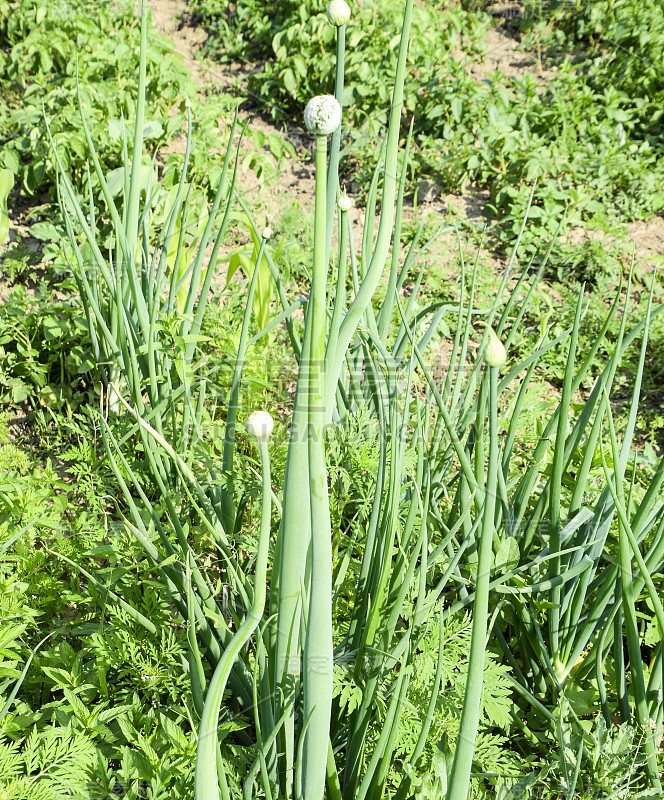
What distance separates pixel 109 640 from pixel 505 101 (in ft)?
10.8

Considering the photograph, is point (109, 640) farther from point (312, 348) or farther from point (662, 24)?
point (662, 24)

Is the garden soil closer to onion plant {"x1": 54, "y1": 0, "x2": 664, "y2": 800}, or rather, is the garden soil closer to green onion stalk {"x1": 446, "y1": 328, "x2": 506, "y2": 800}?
onion plant {"x1": 54, "y1": 0, "x2": 664, "y2": 800}

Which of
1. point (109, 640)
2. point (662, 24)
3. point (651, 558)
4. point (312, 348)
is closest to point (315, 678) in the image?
point (312, 348)

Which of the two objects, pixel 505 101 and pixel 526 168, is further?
pixel 505 101

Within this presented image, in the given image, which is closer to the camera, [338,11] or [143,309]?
[338,11]

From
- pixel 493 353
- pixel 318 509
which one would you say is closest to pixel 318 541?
pixel 318 509

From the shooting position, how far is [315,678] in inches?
30.0

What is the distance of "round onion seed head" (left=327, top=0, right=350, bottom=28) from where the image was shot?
706mm

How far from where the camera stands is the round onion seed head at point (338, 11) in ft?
2.32

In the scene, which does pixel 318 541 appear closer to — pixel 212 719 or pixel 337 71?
pixel 212 719

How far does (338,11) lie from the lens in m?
0.71

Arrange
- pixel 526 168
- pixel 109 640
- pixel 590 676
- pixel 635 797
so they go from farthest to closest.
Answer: pixel 526 168 → pixel 590 676 → pixel 109 640 → pixel 635 797

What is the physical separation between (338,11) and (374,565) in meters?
0.77

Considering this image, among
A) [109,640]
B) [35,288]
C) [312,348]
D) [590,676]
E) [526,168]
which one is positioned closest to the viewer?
[312,348]
